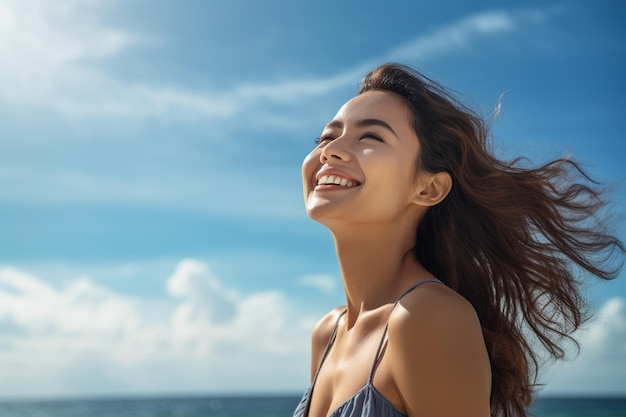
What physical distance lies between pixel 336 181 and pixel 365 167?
0.14 metres

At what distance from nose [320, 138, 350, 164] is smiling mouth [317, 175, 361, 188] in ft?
0.25

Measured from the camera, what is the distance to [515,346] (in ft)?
10.7

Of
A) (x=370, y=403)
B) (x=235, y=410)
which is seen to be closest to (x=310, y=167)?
(x=370, y=403)

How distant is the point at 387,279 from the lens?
10.4 ft

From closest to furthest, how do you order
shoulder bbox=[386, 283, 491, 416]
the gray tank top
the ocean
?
shoulder bbox=[386, 283, 491, 416], the gray tank top, the ocean

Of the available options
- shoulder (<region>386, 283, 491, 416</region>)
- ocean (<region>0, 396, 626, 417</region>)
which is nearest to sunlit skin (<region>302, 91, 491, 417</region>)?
shoulder (<region>386, 283, 491, 416</region>)

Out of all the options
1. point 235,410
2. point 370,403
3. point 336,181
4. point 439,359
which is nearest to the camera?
point 439,359

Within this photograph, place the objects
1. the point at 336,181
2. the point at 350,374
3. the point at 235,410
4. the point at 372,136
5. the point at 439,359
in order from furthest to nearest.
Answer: the point at 235,410 < the point at 372,136 < the point at 336,181 < the point at 350,374 < the point at 439,359

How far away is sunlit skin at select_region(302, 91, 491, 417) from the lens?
8.39 ft

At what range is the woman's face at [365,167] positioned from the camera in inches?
120

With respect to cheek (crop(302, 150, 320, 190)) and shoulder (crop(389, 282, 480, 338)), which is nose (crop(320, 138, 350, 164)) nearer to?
cheek (crop(302, 150, 320, 190))

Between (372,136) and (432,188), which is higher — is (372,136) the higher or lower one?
the higher one

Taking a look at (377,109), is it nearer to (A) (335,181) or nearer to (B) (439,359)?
(A) (335,181)

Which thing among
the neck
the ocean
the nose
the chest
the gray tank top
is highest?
the ocean
